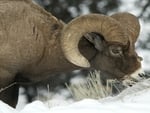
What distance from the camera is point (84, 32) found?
37.0ft

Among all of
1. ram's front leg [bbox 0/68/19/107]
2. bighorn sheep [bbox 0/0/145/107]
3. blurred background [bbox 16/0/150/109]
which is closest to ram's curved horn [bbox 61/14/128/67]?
bighorn sheep [bbox 0/0/145/107]

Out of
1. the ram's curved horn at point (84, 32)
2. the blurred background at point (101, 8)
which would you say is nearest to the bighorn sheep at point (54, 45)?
the ram's curved horn at point (84, 32)

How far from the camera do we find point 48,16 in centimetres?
1160

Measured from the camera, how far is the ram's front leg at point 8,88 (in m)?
11.2

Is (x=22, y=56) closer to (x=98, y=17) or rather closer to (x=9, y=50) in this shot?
(x=9, y=50)

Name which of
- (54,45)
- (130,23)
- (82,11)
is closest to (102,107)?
(54,45)

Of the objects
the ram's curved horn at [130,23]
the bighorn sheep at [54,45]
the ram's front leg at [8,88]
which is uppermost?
the ram's curved horn at [130,23]

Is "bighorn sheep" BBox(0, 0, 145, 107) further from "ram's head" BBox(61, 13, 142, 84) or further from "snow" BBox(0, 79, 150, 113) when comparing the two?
"snow" BBox(0, 79, 150, 113)

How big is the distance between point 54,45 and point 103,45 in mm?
805

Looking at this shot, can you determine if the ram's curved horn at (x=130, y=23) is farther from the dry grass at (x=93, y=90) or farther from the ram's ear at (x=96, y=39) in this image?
the dry grass at (x=93, y=90)

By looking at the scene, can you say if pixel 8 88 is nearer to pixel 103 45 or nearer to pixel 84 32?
pixel 84 32

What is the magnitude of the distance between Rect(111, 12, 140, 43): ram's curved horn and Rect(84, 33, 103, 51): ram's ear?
1.79ft

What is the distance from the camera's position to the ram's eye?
37.1 ft

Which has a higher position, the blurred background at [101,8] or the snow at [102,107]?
the blurred background at [101,8]
